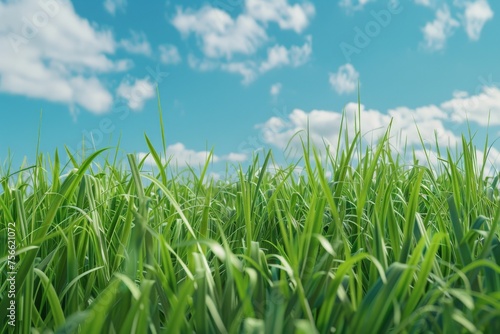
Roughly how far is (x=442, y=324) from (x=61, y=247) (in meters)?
1.08

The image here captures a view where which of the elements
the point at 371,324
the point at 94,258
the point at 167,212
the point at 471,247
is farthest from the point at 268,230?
the point at 371,324

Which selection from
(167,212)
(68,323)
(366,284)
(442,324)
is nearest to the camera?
(68,323)

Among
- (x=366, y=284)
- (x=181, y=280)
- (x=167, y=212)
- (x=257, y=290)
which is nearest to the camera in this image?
(x=257, y=290)

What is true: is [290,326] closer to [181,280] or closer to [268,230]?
[181,280]

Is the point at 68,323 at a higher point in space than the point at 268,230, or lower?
lower

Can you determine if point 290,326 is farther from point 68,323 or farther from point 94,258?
point 94,258

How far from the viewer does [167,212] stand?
209 cm

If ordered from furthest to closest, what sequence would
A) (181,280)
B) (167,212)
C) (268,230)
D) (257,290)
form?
1. (167,212)
2. (268,230)
3. (181,280)
4. (257,290)

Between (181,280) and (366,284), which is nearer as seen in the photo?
(181,280)

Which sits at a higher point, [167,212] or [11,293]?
[167,212]

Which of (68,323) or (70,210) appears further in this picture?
(70,210)

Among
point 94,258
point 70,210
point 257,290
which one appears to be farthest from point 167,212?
point 257,290

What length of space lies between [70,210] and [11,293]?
0.58 m

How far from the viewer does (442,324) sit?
43.5 inches
